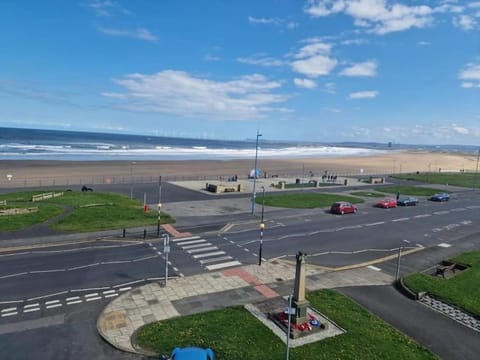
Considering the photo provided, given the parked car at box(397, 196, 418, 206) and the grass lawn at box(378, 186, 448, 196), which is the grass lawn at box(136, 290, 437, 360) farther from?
the grass lawn at box(378, 186, 448, 196)

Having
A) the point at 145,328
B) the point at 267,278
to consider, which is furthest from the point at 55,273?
the point at 267,278

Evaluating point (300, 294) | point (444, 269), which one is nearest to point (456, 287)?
point (444, 269)

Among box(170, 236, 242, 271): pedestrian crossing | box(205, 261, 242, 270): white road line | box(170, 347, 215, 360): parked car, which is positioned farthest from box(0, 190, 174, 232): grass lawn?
box(170, 347, 215, 360): parked car

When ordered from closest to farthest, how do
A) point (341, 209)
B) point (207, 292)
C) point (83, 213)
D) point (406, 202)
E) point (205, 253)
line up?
point (207, 292)
point (205, 253)
point (83, 213)
point (341, 209)
point (406, 202)

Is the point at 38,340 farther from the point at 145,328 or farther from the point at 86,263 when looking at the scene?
the point at 86,263

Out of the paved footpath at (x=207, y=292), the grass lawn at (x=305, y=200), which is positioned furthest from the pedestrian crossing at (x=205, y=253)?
the grass lawn at (x=305, y=200)

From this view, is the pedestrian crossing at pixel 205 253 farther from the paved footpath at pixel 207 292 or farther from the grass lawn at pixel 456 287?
the grass lawn at pixel 456 287

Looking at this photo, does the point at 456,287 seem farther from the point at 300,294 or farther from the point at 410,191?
the point at 410,191
